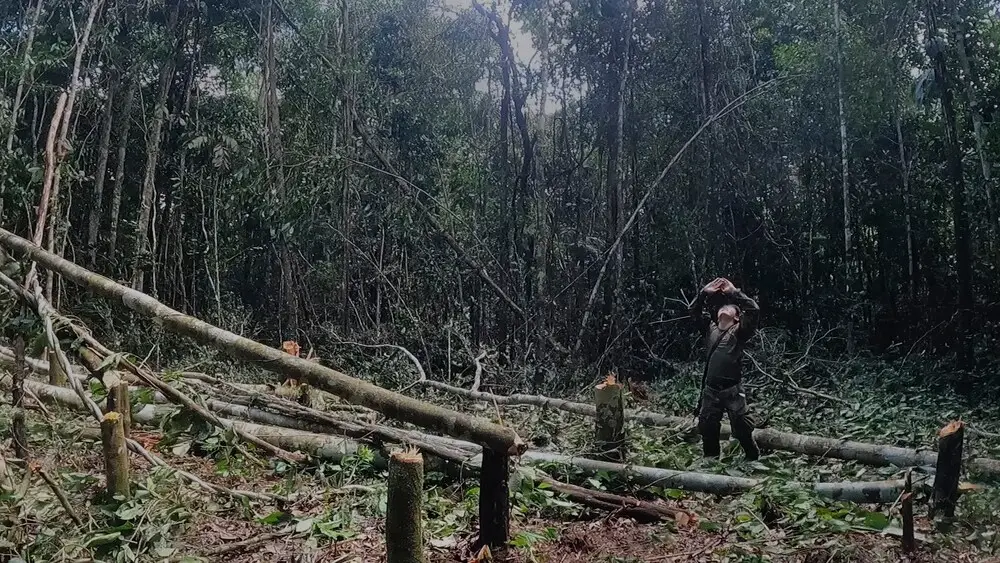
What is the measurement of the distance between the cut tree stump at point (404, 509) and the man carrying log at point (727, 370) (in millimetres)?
3380

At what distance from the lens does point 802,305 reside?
11867 millimetres

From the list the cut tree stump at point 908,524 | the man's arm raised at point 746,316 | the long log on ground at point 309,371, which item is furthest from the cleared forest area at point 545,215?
the cut tree stump at point 908,524

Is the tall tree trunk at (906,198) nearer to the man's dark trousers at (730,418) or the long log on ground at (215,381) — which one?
the man's dark trousers at (730,418)

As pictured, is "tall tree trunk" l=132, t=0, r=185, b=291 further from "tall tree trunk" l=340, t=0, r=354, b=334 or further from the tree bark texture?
the tree bark texture

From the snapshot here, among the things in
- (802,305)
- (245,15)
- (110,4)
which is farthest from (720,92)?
(110,4)

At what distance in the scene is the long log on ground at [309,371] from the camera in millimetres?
3299

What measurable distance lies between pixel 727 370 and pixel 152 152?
9.44 meters

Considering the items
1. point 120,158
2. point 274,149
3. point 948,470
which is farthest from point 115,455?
point 120,158

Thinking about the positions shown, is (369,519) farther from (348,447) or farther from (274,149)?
(274,149)

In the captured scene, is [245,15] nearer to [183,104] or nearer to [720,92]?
[183,104]

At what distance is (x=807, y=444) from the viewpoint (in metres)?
5.53

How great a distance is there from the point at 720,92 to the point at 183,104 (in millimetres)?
9112

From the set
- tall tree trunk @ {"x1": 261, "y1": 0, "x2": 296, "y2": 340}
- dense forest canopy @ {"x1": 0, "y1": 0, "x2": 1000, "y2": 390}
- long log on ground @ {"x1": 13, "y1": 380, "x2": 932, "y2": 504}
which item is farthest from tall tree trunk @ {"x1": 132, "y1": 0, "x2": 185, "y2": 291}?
long log on ground @ {"x1": 13, "y1": 380, "x2": 932, "y2": 504}

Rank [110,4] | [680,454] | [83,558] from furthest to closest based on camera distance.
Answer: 1. [110,4]
2. [680,454]
3. [83,558]
